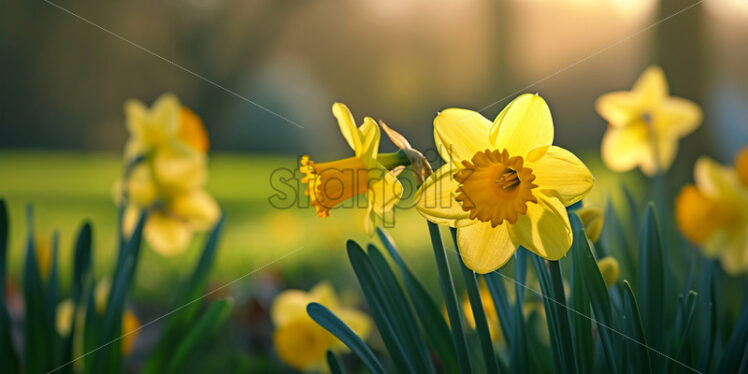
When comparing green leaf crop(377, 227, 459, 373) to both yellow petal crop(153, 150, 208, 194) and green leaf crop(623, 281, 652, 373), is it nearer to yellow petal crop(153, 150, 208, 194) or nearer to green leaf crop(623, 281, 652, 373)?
green leaf crop(623, 281, 652, 373)

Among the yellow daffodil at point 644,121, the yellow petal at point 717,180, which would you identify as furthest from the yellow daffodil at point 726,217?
the yellow daffodil at point 644,121

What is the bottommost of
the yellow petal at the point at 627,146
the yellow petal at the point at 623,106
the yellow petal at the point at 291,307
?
the yellow petal at the point at 291,307

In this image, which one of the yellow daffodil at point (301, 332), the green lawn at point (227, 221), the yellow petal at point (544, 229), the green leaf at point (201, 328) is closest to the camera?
the yellow petal at point (544, 229)

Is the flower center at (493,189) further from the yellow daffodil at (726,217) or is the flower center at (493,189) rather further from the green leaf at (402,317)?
the yellow daffodil at (726,217)

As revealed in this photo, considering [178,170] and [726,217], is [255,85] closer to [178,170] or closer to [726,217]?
[178,170]

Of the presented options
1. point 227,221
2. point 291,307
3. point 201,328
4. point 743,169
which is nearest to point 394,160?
point 201,328

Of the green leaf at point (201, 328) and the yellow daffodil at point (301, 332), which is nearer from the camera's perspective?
the green leaf at point (201, 328)

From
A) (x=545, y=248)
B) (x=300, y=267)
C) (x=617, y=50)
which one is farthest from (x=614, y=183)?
(x=545, y=248)

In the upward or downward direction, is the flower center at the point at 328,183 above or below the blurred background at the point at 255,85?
below
